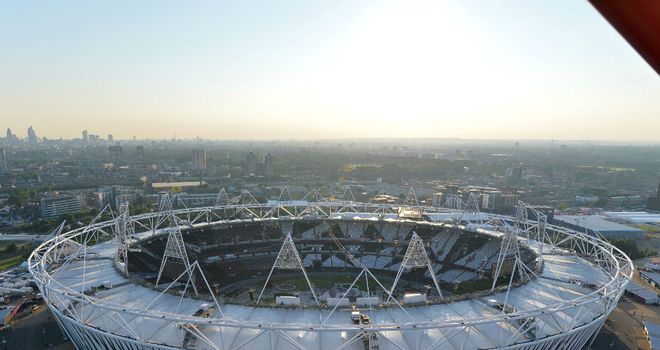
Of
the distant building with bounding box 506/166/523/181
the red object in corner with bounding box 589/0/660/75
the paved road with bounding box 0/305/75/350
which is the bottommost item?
the paved road with bounding box 0/305/75/350

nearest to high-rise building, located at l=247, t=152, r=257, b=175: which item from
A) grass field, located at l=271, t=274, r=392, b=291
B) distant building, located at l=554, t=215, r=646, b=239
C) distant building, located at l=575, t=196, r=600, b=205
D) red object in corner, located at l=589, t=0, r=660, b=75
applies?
grass field, located at l=271, t=274, r=392, b=291

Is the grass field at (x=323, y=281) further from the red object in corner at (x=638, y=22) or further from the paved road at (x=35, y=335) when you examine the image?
the red object in corner at (x=638, y=22)

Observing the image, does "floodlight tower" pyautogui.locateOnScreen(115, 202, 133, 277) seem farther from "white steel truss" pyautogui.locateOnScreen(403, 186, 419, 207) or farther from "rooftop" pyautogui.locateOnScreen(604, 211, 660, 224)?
"rooftop" pyautogui.locateOnScreen(604, 211, 660, 224)

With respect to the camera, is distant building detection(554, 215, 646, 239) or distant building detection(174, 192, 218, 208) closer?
distant building detection(554, 215, 646, 239)

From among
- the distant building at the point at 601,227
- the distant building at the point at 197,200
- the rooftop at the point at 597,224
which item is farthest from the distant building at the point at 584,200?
the distant building at the point at 197,200

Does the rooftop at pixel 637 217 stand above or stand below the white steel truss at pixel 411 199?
below

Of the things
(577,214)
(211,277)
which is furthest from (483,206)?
(211,277)

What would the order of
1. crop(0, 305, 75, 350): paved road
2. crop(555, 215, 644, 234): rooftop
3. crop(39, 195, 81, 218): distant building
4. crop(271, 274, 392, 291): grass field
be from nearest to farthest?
crop(0, 305, 75, 350): paved road, crop(271, 274, 392, 291): grass field, crop(555, 215, 644, 234): rooftop, crop(39, 195, 81, 218): distant building
